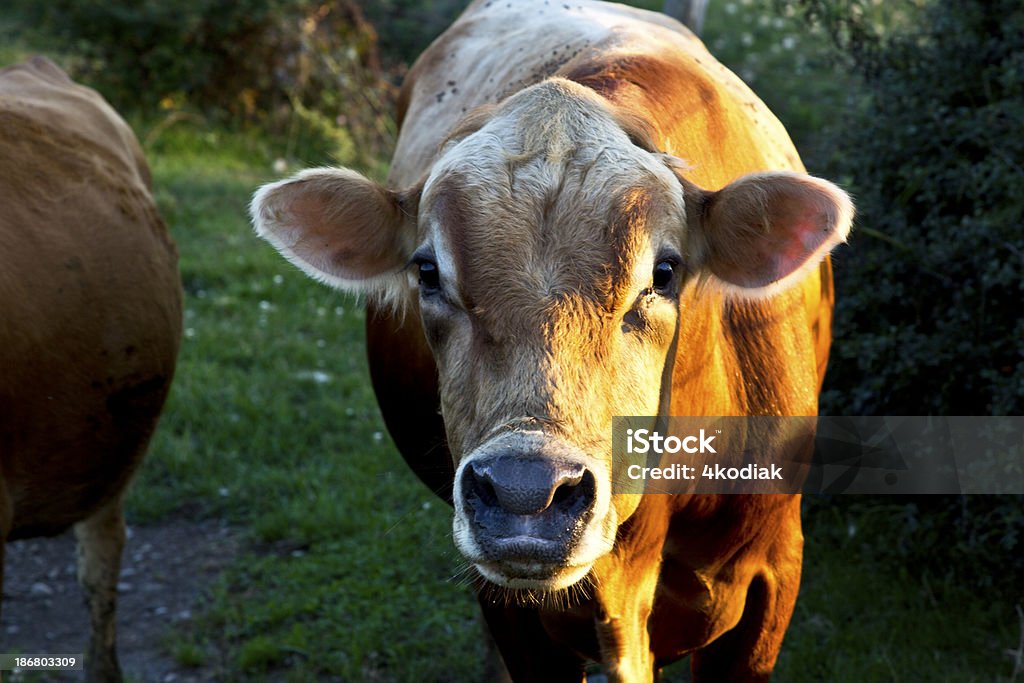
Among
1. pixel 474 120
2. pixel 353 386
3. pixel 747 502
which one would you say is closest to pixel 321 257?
pixel 474 120

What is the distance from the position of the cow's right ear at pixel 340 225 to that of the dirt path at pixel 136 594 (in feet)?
7.26

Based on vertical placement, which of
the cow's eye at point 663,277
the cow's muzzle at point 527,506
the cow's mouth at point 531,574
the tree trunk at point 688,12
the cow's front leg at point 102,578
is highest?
the cow's eye at point 663,277

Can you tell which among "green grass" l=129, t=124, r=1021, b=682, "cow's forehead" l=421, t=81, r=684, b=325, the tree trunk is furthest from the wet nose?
the tree trunk

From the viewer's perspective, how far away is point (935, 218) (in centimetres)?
474

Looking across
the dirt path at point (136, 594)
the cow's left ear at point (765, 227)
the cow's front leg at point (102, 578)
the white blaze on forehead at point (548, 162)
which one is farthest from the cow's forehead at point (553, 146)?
the dirt path at point (136, 594)

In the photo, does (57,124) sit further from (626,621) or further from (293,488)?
(626,621)

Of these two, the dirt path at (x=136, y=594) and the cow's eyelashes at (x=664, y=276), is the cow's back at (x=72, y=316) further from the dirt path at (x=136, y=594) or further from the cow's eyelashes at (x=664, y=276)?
the cow's eyelashes at (x=664, y=276)

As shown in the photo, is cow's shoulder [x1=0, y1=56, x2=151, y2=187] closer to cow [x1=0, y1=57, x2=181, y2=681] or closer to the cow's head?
cow [x1=0, y1=57, x2=181, y2=681]

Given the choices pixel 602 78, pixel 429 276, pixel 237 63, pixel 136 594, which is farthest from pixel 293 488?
pixel 237 63

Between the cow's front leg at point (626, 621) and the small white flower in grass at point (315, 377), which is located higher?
the cow's front leg at point (626, 621)

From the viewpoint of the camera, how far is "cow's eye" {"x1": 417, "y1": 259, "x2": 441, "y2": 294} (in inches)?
106

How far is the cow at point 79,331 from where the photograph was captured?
3.94 m

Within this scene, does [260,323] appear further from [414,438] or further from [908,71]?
[908,71]

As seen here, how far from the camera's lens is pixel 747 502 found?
10.5 feet
